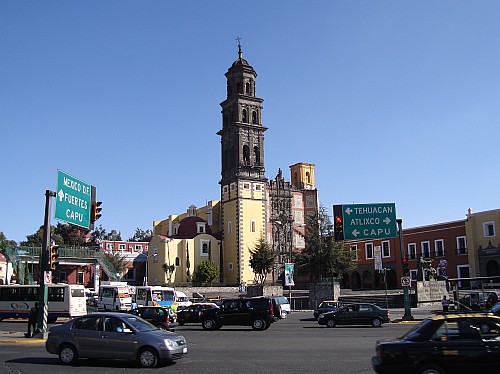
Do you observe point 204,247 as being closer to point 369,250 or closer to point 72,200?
point 369,250

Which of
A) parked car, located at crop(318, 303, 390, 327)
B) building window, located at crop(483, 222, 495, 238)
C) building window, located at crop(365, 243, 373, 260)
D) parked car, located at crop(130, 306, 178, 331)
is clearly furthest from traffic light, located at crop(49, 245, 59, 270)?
building window, located at crop(365, 243, 373, 260)

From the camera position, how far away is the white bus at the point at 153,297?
145 feet

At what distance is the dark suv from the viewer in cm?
2905

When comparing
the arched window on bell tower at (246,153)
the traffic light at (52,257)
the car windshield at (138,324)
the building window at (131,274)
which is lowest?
the car windshield at (138,324)

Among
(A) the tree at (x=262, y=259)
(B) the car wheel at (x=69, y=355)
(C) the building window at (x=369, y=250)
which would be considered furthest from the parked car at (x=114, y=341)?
(C) the building window at (x=369, y=250)

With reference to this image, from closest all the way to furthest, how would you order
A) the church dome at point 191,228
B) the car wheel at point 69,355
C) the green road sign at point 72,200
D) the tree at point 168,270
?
the car wheel at point 69,355 < the green road sign at point 72,200 < the tree at point 168,270 < the church dome at point 191,228

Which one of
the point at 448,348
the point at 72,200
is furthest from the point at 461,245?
the point at 448,348

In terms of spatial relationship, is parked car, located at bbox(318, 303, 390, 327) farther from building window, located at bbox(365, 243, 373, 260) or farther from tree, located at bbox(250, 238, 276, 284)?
building window, located at bbox(365, 243, 373, 260)

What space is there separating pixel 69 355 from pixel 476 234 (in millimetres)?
56688

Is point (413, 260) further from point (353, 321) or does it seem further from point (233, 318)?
point (233, 318)

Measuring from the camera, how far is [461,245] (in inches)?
2574

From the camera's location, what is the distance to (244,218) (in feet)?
275

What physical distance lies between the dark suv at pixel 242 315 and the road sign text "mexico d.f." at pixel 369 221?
6.74m

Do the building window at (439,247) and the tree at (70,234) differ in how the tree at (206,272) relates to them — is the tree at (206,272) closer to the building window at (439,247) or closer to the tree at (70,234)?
the tree at (70,234)
